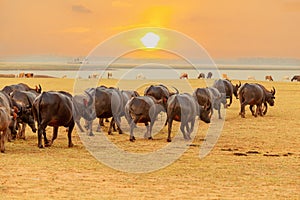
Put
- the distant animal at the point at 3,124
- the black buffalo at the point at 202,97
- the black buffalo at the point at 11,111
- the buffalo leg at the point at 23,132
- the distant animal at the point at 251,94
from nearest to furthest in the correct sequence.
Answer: the distant animal at the point at 3,124
the black buffalo at the point at 11,111
the buffalo leg at the point at 23,132
the black buffalo at the point at 202,97
the distant animal at the point at 251,94

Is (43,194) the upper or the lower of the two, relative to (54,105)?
lower

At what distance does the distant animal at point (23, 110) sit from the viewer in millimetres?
19711

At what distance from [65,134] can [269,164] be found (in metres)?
9.24

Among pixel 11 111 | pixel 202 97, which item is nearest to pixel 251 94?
pixel 202 97

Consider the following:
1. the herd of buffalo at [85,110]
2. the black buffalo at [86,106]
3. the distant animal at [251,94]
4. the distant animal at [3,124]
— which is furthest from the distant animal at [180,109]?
the distant animal at [251,94]

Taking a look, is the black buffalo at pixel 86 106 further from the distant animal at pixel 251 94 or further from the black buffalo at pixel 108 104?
the distant animal at pixel 251 94

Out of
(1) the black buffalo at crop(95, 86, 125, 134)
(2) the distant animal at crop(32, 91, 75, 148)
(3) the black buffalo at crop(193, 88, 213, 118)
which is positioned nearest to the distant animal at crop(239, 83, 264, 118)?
(3) the black buffalo at crop(193, 88, 213, 118)

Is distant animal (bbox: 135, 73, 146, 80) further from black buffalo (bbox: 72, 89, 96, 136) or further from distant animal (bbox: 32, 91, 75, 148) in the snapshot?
distant animal (bbox: 32, 91, 75, 148)

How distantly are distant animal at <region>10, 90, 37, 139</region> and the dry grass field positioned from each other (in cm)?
49

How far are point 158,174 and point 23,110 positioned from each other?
7.62m

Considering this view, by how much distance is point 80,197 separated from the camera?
11.3 meters

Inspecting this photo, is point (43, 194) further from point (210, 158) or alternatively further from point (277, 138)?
point (277, 138)

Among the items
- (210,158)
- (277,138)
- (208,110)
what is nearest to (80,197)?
(210,158)

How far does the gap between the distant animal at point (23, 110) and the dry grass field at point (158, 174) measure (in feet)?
1.59
